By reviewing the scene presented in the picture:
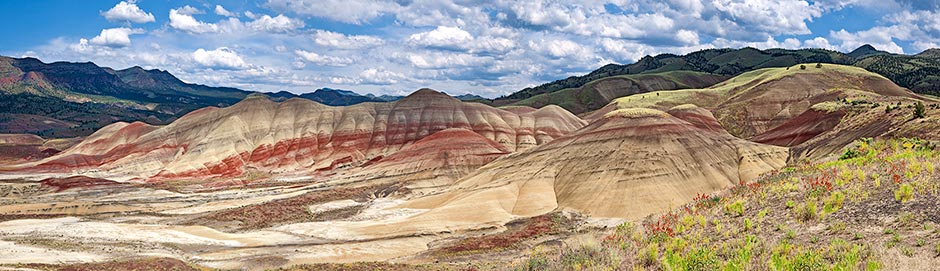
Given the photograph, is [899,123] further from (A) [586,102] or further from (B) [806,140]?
(A) [586,102]

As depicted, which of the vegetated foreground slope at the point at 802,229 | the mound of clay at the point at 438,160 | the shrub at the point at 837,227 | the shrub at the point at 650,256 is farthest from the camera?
the mound of clay at the point at 438,160

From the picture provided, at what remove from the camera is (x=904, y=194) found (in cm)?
1691

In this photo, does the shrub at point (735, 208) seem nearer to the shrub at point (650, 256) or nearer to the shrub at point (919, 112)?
the shrub at point (650, 256)

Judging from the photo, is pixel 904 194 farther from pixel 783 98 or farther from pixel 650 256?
pixel 783 98

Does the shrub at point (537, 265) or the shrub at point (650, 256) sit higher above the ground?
the shrub at point (650, 256)

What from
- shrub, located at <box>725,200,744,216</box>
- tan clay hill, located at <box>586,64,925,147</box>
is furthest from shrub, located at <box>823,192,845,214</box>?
tan clay hill, located at <box>586,64,925,147</box>

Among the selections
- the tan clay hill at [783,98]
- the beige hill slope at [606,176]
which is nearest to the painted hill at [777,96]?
the tan clay hill at [783,98]

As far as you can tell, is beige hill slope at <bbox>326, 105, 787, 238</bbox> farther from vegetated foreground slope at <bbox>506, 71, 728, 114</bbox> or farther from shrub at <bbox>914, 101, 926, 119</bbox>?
vegetated foreground slope at <bbox>506, 71, 728, 114</bbox>

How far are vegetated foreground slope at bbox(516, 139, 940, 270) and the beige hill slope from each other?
36069 mm

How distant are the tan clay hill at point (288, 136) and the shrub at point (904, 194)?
289 feet

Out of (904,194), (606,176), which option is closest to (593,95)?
(606,176)

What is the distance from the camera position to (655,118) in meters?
73.4

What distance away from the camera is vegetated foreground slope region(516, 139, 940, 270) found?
44.9 feet

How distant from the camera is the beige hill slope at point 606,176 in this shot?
5941 cm
